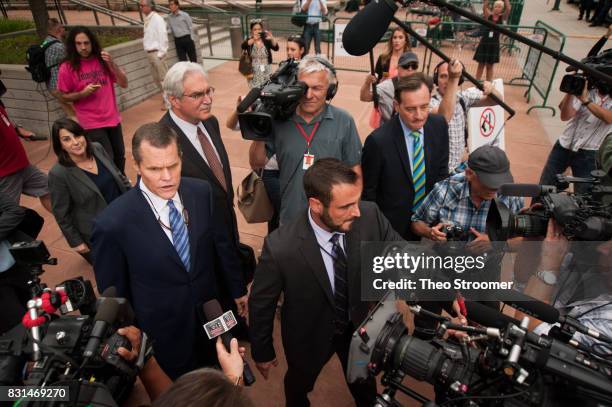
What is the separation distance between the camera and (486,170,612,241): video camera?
1.76 meters

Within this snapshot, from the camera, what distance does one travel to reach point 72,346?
1.50 m

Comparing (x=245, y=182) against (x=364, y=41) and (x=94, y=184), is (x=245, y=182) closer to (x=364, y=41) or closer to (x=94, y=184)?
(x=94, y=184)

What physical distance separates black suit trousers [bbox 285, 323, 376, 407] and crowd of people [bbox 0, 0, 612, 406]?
0.04 feet

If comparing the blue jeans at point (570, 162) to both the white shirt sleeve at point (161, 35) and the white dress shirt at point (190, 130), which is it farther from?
the white shirt sleeve at point (161, 35)

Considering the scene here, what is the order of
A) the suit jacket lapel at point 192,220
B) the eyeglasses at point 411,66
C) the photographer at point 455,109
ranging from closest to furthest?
the suit jacket lapel at point 192,220, the photographer at point 455,109, the eyeglasses at point 411,66

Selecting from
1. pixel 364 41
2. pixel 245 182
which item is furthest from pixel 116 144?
pixel 364 41

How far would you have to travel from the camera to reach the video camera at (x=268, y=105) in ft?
8.38

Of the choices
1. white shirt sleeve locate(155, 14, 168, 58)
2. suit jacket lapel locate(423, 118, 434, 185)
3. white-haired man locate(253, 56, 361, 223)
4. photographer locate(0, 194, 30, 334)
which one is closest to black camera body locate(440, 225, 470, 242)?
suit jacket lapel locate(423, 118, 434, 185)

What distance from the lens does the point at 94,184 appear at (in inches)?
122

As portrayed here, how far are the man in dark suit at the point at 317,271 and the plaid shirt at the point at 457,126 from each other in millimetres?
1800

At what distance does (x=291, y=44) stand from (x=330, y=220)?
412 cm

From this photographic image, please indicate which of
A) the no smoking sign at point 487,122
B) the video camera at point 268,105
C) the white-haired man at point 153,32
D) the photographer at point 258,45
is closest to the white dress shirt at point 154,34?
the white-haired man at point 153,32

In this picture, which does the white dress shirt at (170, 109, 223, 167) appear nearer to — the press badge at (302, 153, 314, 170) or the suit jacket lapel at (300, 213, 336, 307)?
the press badge at (302, 153, 314, 170)

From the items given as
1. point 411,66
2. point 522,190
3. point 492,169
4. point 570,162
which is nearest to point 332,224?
point 522,190
